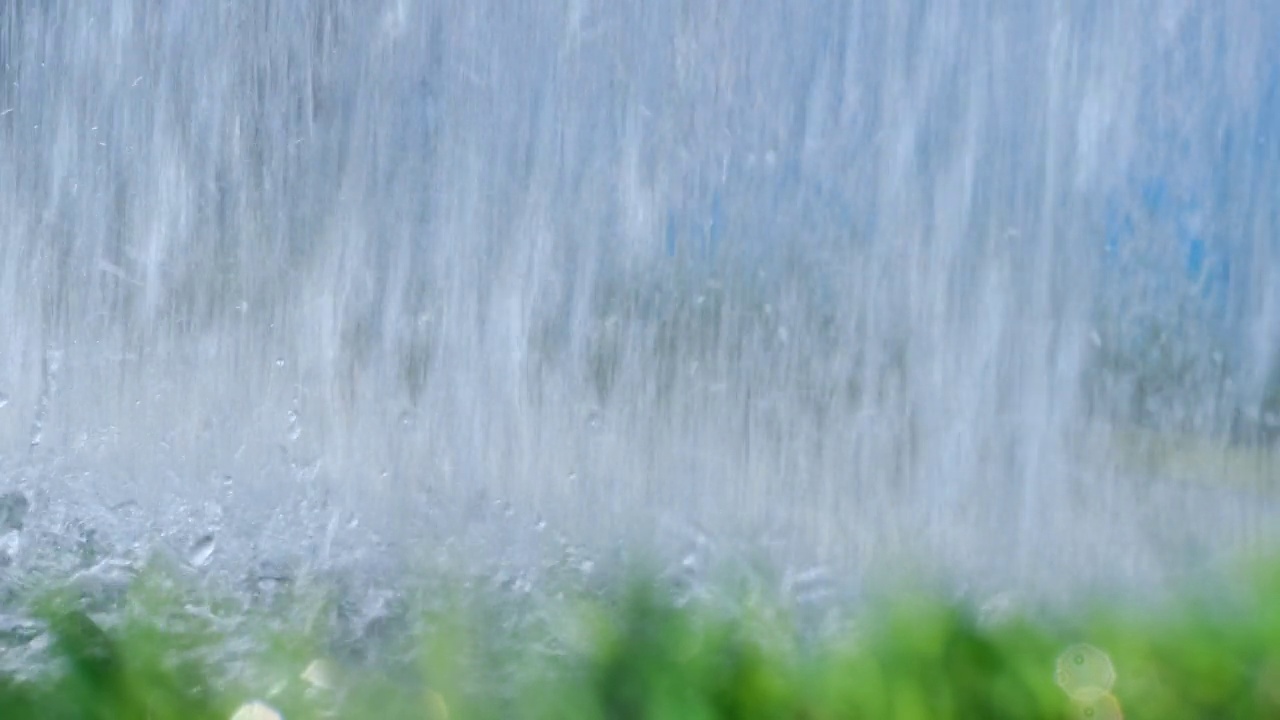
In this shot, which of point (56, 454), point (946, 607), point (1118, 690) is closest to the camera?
point (1118, 690)

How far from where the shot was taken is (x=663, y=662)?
2135mm

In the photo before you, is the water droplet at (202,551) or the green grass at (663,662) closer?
the green grass at (663,662)

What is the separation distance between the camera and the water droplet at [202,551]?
2367mm

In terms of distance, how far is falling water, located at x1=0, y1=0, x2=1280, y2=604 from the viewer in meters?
2.27

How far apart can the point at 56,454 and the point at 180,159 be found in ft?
1.67

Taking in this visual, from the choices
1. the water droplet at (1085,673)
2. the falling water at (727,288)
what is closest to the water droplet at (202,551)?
the falling water at (727,288)

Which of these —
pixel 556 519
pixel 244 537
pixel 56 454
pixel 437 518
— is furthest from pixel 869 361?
pixel 56 454

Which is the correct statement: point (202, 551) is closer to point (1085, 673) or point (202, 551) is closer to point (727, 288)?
point (727, 288)

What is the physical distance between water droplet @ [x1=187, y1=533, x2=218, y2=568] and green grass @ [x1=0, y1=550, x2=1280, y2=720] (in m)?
0.05

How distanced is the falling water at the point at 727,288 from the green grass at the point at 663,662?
0.10 meters

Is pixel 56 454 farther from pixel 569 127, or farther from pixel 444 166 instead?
pixel 569 127

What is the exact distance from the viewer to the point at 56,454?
2.43 metres

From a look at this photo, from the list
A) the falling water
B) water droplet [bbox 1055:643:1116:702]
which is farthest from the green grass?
the falling water

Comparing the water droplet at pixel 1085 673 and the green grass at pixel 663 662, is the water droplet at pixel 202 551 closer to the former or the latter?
the green grass at pixel 663 662
